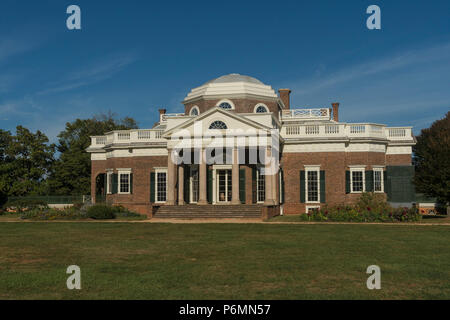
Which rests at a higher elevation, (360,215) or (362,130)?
(362,130)

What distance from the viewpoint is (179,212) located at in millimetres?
29203

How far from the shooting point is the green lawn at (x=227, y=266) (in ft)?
25.2

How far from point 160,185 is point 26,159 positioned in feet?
70.5

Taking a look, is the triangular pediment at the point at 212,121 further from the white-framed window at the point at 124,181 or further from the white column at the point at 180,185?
the white-framed window at the point at 124,181

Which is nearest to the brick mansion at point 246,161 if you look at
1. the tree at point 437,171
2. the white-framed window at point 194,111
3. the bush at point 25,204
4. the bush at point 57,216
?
the white-framed window at point 194,111

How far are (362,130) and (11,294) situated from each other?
29900 millimetres

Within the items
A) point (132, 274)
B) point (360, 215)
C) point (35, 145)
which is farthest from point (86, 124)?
point (132, 274)

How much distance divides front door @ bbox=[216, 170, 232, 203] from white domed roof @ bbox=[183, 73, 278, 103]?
641 cm

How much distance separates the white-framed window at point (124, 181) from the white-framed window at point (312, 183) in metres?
14.3

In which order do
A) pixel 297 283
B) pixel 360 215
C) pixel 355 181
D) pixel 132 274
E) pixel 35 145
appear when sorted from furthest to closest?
pixel 35 145 → pixel 355 181 → pixel 360 215 → pixel 132 274 → pixel 297 283

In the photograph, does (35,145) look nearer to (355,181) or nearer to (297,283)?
(355,181)

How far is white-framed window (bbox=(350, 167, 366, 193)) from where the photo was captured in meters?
32.8

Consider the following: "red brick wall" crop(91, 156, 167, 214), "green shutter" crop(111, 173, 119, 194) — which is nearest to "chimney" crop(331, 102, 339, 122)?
Answer: "red brick wall" crop(91, 156, 167, 214)

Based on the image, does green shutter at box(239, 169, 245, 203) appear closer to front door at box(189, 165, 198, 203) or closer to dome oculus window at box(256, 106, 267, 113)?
front door at box(189, 165, 198, 203)
